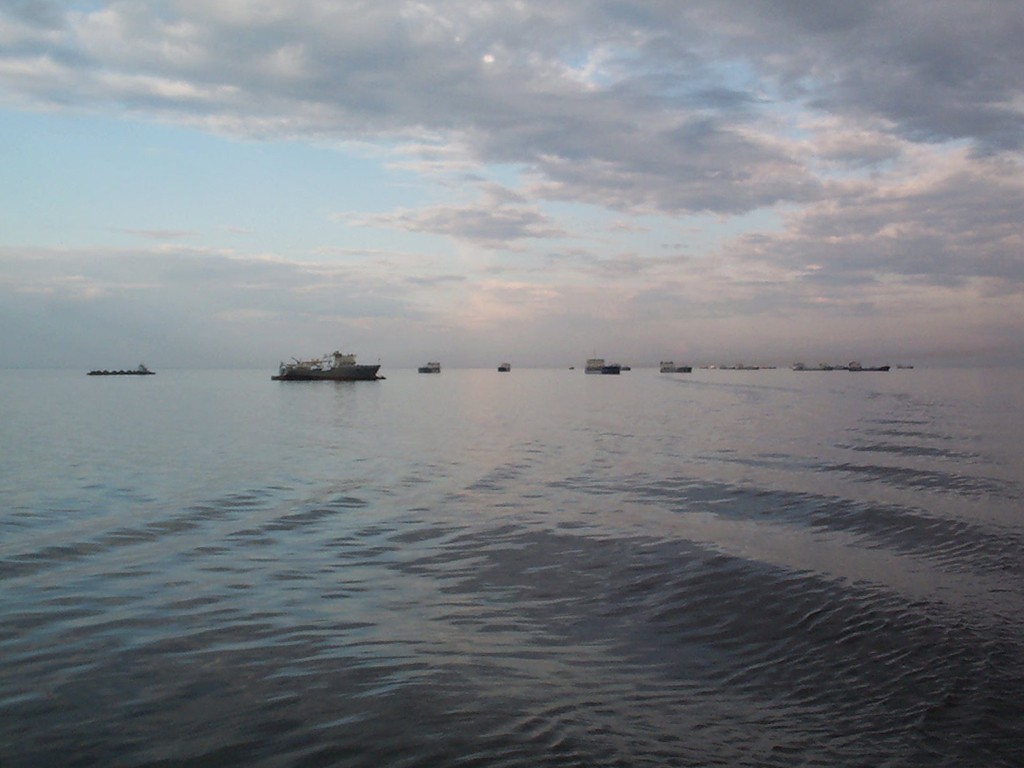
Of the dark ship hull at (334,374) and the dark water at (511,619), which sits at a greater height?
the dark ship hull at (334,374)

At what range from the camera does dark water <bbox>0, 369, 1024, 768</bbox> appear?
7.33m

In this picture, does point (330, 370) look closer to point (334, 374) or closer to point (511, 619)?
point (334, 374)

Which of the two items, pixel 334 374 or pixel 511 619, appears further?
pixel 334 374

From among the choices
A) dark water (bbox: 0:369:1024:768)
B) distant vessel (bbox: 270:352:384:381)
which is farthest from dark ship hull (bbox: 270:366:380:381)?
dark water (bbox: 0:369:1024:768)

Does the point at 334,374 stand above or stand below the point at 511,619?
above

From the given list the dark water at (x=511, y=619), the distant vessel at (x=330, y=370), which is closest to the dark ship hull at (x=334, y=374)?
the distant vessel at (x=330, y=370)

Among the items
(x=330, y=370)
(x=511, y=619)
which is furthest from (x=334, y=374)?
(x=511, y=619)

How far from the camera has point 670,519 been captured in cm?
1950

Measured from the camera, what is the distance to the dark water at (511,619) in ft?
24.1

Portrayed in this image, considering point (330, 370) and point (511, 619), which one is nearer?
point (511, 619)

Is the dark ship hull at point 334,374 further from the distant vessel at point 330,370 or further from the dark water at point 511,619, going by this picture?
the dark water at point 511,619

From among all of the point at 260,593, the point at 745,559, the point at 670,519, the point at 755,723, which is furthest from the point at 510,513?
the point at 755,723

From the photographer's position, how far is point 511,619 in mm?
11266

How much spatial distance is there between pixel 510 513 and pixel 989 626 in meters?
12.3
